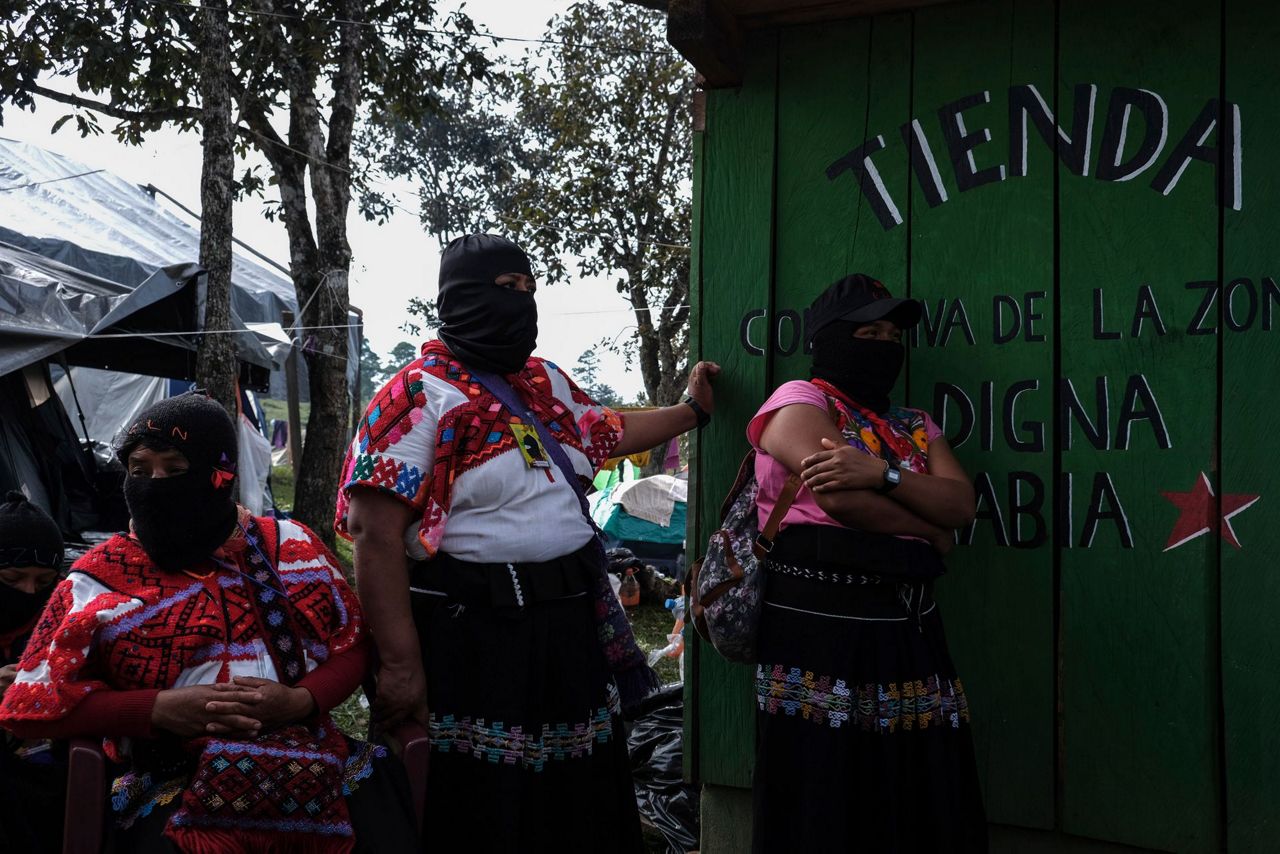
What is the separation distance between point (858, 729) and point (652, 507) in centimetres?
784

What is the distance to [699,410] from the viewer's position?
3.13 meters

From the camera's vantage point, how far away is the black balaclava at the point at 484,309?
8.60ft

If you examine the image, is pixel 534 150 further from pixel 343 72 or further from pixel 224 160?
pixel 224 160

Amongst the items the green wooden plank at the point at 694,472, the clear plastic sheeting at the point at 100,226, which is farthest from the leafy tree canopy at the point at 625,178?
the green wooden plank at the point at 694,472

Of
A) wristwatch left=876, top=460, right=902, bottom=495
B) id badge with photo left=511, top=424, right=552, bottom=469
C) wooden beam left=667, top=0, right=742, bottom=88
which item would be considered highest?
wooden beam left=667, top=0, right=742, bottom=88

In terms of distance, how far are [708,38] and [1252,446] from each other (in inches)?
69.2

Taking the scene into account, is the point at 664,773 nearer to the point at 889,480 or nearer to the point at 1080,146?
the point at 889,480

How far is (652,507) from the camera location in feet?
33.9

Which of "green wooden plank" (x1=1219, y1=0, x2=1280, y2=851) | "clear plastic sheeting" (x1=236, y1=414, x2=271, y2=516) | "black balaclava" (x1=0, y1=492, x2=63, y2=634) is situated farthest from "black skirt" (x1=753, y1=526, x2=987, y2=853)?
"clear plastic sheeting" (x1=236, y1=414, x2=271, y2=516)

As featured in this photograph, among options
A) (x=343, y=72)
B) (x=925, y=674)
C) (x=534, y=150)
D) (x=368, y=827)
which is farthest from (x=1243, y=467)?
(x=534, y=150)

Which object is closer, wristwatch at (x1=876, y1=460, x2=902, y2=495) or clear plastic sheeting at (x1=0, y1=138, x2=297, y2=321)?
wristwatch at (x1=876, y1=460, x2=902, y2=495)

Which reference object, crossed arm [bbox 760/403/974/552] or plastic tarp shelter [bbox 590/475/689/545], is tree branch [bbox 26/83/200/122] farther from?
crossed arm [bbox 760/403/974/552]

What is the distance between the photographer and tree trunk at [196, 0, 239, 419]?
26.0 ft

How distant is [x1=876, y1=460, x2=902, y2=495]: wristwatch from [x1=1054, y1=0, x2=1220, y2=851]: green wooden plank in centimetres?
62
